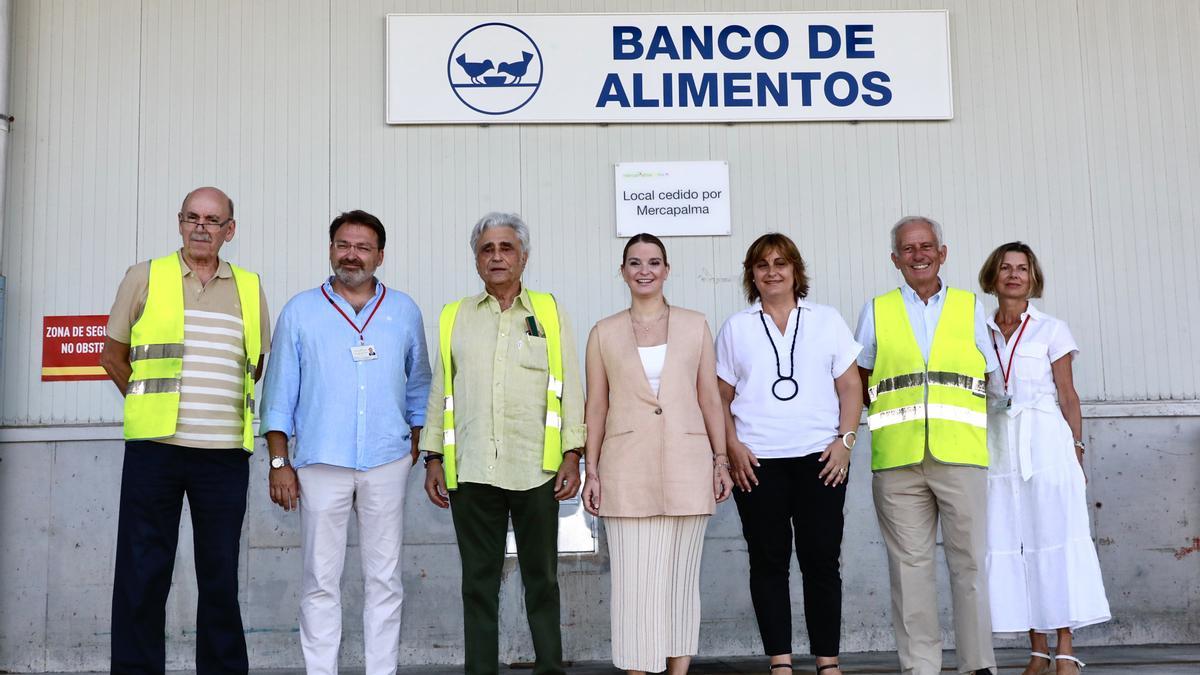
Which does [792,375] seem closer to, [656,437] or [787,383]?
[787,383]

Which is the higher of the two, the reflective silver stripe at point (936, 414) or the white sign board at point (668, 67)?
the white sign board at point (668, 67)

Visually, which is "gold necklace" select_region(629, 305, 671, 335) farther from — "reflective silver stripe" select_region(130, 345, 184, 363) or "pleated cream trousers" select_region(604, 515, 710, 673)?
"reflective silver stripe" select_region(130, 345, 184, 363)

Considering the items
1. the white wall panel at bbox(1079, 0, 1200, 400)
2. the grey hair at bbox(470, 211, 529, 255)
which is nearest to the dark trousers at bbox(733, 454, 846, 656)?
the grey hair at bbox(470, 211, 529, 255)

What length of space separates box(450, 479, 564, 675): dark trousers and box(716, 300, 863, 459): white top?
0.75 m

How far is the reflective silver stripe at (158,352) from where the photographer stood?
3.54 m

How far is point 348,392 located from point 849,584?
9.36ft

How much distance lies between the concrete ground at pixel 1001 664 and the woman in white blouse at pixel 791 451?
846 millimetres

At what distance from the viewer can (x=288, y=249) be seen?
17.2ft

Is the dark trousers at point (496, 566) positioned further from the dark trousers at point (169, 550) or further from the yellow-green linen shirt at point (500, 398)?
the dark trousers at point (169, 550)

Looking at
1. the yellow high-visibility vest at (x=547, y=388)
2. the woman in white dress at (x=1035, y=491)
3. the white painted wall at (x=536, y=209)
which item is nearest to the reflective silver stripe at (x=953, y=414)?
the woman in white dress at (x=1035, y=491)

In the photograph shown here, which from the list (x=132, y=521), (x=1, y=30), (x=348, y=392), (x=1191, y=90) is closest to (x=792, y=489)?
(x=348, y=392)

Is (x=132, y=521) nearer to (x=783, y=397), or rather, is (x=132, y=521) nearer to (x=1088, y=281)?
(x=783, y=397)

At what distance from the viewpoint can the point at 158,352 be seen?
3.54m

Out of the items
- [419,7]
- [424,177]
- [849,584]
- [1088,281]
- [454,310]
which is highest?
[419,7]
